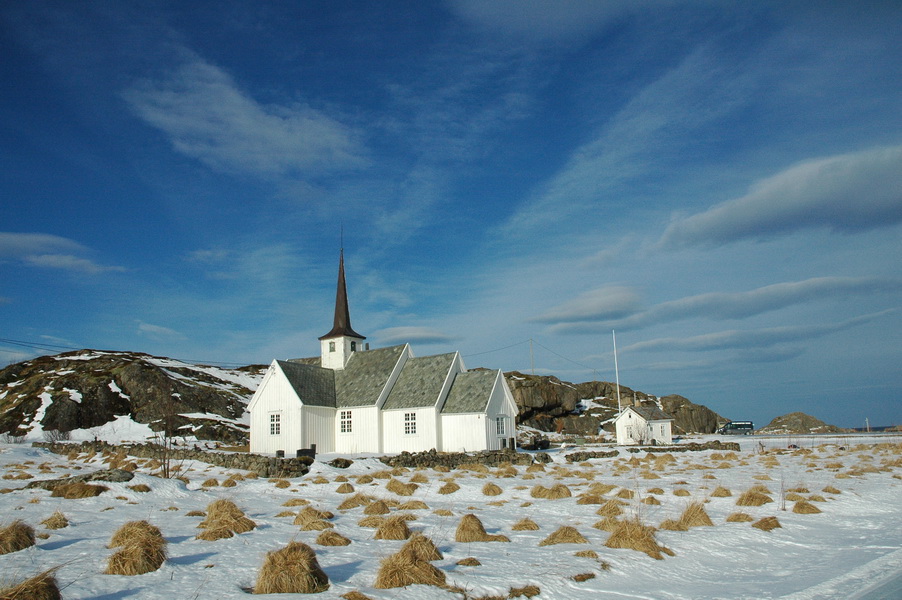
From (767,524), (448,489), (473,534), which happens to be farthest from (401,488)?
(767,524)

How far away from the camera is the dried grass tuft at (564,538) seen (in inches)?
500

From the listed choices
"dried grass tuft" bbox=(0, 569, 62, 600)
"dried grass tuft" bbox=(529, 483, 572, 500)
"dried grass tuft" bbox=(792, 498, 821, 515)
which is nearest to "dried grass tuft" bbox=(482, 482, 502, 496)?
"dried grass tuft" bbox=(529, 483, 572, 500)

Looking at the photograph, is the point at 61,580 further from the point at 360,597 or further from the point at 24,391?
the point at 24,391

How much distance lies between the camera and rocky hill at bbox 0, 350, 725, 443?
52.7 meters

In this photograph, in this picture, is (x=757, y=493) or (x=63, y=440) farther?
(x=63, y=440)

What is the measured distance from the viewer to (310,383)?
41656mm

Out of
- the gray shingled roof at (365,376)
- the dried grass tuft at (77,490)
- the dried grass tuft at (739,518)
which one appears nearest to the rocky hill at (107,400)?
the gray shingled roof at (365,376)

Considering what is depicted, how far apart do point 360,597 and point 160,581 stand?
9.87 ft

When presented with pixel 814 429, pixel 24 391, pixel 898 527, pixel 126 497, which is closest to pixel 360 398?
pixel 126 497

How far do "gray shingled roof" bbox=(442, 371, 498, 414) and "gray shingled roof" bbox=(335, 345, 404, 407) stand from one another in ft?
15.9

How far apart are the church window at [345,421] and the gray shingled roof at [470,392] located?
6832 millimetres

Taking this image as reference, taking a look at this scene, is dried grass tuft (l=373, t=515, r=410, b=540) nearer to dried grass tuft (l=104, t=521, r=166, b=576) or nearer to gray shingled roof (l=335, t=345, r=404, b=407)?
dried grass tuft (l=104, t=521, r=166, b=576)

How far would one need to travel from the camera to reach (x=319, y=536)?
40.6ft

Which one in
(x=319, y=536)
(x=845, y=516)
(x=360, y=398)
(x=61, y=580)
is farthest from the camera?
(x=360, y=398)
